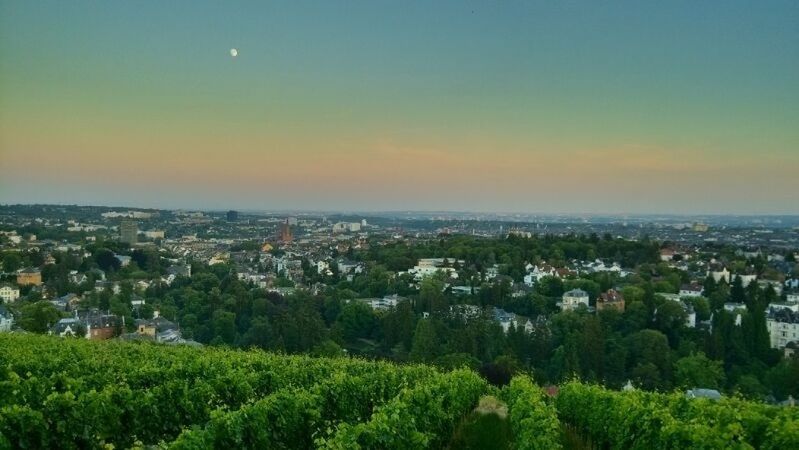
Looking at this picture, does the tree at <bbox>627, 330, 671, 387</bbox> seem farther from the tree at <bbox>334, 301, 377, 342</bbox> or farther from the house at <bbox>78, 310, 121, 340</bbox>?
the house at <bbox>78, 310, 121, 340</bbox>

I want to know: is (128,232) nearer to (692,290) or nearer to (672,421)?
(692,290)

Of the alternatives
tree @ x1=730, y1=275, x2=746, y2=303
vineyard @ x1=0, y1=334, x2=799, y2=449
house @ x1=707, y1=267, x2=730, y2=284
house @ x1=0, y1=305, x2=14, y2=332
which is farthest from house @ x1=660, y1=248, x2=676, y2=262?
vineyard @ x1=0, y1=334, x2=799, y2=449

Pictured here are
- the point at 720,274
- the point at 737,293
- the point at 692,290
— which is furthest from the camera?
the point at 720,274

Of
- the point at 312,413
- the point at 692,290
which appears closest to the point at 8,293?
the point at 312,413

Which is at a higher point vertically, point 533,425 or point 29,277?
point 533,425

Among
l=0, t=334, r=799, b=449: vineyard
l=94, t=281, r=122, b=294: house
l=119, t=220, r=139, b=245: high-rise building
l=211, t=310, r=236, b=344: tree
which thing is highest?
l=0, t=334, r=799, b=449: vineyard

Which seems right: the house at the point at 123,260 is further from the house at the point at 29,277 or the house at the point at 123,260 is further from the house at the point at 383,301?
the house at the point at 383,301

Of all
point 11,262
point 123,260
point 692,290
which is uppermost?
point 11,262
